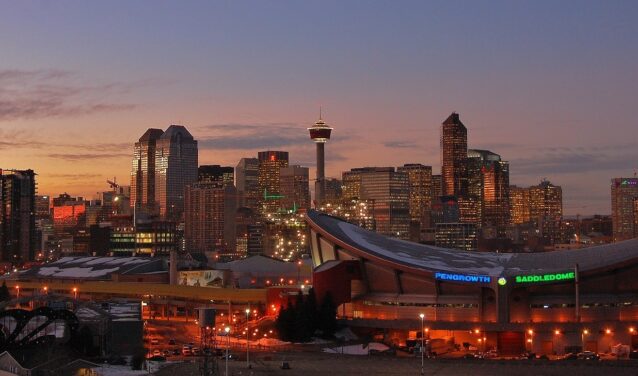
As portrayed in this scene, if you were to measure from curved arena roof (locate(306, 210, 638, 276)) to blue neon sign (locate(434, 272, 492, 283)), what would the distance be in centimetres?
104

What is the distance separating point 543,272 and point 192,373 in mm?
35874

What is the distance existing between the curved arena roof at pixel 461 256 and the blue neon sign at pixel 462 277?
1.04m

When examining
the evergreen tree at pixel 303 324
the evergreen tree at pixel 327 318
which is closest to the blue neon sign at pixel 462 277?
the evergreen tree at pixel 327 318

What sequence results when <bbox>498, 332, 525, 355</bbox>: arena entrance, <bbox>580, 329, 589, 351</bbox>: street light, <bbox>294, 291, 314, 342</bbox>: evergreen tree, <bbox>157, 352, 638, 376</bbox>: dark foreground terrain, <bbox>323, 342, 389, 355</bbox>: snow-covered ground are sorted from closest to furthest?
<bbox>157, 352, 638, 376</bbox>: dark foreground terrain
<bbox>323, 342, 389, 355</bbox>: snow-covered ground
<bbox>580, 329, 589, 351</bbox>: street light
<bbox>498, 332, 525, 355</bbox>: arena entrance
<bbox>294, 291, 314, 342</bbox>: evergreen tree

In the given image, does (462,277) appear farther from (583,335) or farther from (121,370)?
(121,370)

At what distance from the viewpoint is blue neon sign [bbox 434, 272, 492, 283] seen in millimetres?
89500

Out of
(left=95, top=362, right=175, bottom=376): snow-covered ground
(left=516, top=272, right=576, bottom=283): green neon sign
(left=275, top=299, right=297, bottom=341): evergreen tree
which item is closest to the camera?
(left=95, top=362, right=175, bottom=376): snow-covered ground

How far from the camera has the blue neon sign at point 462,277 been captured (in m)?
89.5

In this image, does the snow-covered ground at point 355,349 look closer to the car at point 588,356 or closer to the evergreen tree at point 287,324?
the evergreen tree at point 287,324

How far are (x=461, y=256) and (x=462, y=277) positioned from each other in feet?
47.0

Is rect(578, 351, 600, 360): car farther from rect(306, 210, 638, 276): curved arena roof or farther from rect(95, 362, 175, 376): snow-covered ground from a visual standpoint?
rect(95, 362, 175, 376): snow-covered ground

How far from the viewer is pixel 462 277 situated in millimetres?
90500

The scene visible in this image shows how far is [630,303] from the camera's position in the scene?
3548 inches

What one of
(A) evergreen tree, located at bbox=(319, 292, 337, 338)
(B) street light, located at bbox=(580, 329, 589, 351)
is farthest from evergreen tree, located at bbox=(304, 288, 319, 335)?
(B) street light, located at bbox=(580, 329, 589, 351)
